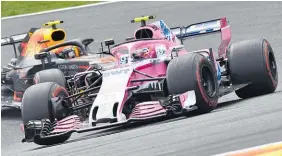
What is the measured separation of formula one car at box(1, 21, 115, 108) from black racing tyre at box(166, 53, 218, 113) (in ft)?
11.7

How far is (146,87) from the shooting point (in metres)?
11.9

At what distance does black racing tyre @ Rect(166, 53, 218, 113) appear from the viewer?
11180mm

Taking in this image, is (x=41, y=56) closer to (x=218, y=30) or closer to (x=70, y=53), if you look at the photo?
(x=70, y=53)

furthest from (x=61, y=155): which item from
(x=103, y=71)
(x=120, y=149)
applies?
(x=103, y=71)

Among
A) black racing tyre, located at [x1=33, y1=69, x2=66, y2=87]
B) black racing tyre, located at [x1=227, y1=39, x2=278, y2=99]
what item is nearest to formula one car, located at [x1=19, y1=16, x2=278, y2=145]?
black racing tyre, located at [x1=227, y1=39, x2=278, y2=99]

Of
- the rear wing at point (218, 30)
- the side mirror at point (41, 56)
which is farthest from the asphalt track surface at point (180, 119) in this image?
the side mirror at point (41, 56)

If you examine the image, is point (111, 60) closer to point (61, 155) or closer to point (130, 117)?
point (130, 117)

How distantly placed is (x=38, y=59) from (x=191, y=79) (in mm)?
5104

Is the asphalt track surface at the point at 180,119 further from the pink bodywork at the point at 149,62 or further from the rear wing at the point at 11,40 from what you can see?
the rear wing at the point at 11,40

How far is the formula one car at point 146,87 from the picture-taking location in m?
11.1

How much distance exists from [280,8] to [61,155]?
13578mm

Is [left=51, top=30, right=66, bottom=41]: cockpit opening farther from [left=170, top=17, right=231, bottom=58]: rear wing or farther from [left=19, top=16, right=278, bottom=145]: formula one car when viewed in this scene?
[left=19, top=16, right=278, bottom=145]: formula one car

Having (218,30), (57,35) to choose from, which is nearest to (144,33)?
(218,30)

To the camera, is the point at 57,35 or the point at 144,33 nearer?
the point at 144,33
